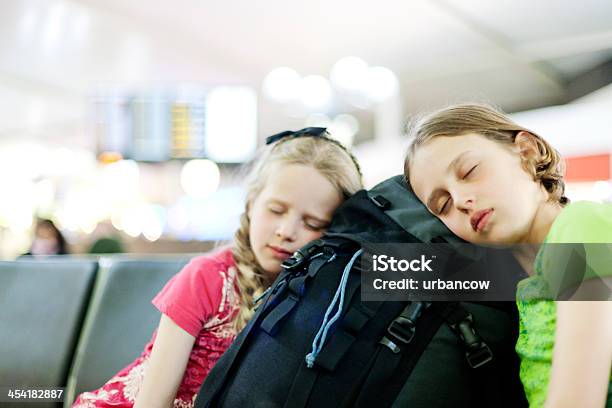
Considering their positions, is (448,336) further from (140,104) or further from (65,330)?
(140,104)

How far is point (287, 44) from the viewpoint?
7.02 meters

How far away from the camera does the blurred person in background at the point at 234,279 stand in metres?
1.18

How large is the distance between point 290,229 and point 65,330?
86cm

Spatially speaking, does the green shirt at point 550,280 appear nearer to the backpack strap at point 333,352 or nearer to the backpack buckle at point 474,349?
the backpack buckle at point 474,349

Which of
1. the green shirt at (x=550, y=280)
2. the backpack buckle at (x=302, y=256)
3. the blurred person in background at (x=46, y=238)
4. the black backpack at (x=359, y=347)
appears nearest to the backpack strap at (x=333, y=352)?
the black backpack at (x=359, y=347)

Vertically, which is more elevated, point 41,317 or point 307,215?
point 307,215

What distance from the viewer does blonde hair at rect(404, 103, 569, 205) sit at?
95 cm

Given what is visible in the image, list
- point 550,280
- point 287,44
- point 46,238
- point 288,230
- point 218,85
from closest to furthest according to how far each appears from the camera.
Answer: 1. point 550,280
2. point 288,230
3. point 46,238
4. point 218,85
5. point 287,44

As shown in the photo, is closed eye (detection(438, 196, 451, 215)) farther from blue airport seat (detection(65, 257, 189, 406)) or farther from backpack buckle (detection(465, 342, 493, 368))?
blue airport seat (detection(65, 257, 189, 406))

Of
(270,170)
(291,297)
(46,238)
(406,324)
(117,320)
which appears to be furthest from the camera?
(46,238)

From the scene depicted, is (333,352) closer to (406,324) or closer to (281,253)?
(406,324)

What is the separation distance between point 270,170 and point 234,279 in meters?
0.26

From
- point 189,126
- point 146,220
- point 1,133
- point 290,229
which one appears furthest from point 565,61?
point 1,133

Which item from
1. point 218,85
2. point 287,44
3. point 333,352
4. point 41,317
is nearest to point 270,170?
point 333,352
